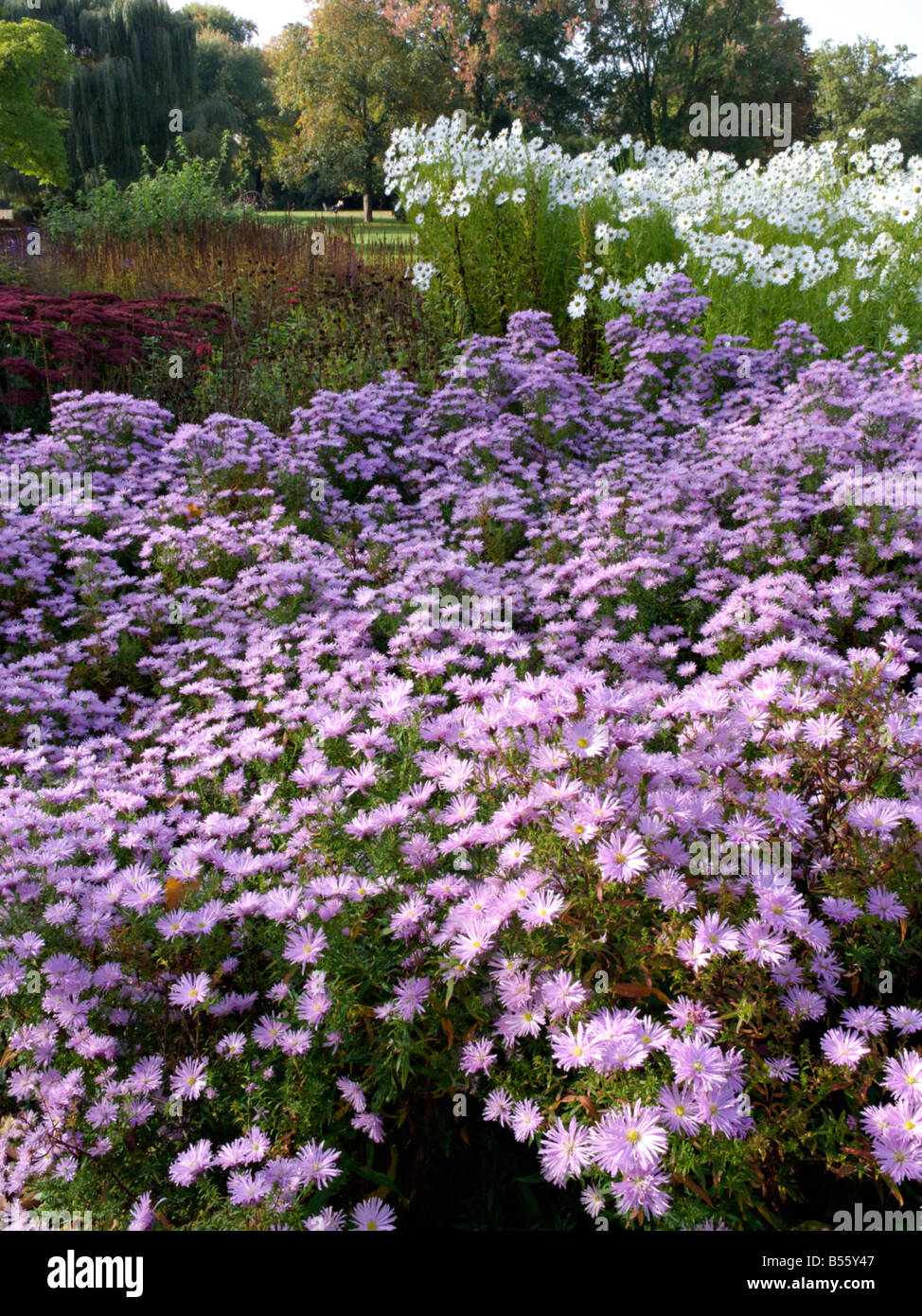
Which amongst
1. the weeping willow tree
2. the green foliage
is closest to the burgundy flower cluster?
the green foliage

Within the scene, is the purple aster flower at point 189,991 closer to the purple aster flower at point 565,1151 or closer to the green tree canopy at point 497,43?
the purple aster flower at point 565,1151

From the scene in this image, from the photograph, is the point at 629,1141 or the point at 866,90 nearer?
the point at 629,1141

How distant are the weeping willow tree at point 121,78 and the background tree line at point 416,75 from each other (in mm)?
49

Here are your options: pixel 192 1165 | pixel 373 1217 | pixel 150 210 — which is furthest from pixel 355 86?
pixel 373 1217

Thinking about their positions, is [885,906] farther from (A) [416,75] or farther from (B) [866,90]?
(B) [866,90]

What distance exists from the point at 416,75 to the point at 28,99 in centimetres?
1455

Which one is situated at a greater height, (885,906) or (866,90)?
(866,90)

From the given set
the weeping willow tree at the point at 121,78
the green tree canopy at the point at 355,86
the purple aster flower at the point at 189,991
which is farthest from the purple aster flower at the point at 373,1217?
the green tree canopy at the point at 355,86

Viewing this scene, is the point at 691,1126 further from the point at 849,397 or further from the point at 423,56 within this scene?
the point at 423,56

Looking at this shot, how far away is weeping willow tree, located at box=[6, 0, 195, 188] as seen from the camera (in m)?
26.5

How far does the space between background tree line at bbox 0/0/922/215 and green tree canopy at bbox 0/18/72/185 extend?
2808mm

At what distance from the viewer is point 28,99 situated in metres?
20.9

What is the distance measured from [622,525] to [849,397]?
186 cm
